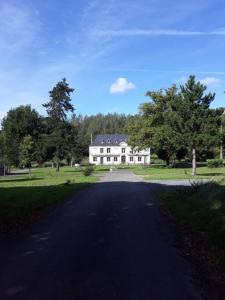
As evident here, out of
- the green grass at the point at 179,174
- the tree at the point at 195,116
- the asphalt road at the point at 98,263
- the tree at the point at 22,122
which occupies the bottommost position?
the asphalt road at the point at 98,263

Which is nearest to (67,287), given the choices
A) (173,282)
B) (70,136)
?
(173,282)

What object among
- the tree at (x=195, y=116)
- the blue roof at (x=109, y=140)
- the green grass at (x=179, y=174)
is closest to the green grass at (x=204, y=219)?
the green grass at (x=179, y=174)

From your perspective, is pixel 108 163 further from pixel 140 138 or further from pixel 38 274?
pixel 38 274

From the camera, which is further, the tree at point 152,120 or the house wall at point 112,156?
the house wall at point 112,156

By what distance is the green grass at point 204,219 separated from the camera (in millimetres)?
9672

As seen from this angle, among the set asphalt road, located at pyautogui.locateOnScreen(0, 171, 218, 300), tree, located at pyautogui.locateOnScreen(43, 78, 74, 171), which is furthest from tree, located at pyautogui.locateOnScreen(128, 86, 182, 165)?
asphalt road, located at pyautogui.locateOnScreen(0, 171, 218, 300)

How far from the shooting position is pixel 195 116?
166ft

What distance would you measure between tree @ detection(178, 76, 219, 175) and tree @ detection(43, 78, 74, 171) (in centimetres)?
3621

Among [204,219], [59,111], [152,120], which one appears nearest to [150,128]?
[152,120]

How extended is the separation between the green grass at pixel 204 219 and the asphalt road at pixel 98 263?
1.64 ft

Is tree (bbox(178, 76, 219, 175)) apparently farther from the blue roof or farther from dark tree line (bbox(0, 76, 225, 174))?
the blue roof

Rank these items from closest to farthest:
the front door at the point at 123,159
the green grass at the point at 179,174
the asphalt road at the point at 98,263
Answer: the asphalt road at the point at 98,263, the green grass at the point at 179,174, the front door at the point at 123,159

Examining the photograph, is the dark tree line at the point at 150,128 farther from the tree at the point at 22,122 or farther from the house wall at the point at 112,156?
the house wall at the point at 112,156

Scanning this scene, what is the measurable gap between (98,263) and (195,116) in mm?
43327
